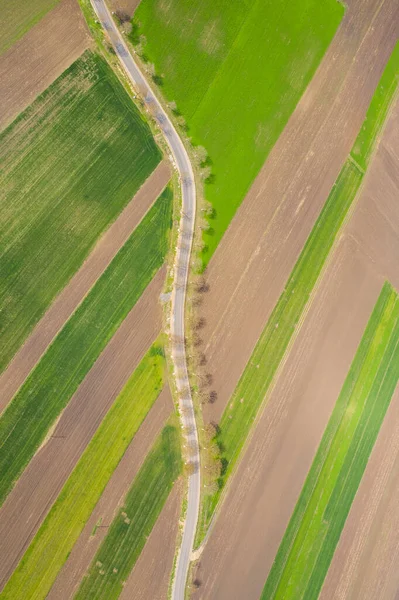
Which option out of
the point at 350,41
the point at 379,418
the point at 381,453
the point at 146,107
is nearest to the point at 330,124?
the point at 350,41

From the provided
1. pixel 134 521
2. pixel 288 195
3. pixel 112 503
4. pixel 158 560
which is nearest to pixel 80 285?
pixel 112 503

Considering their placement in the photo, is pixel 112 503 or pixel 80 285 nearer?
pixel 112 503

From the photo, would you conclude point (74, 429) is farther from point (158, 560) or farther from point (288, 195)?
point (288, 195)

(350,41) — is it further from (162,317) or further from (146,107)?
(162,317)

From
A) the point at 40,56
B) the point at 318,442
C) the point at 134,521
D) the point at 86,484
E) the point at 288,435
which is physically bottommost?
the point at 134,521

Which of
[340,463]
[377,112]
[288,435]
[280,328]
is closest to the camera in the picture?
[288,435]

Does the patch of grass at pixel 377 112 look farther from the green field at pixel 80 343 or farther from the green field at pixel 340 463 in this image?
the green field at pixel 80 343

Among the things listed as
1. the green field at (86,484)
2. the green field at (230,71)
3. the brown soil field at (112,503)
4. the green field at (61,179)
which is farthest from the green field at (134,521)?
the green field at (230,71)
